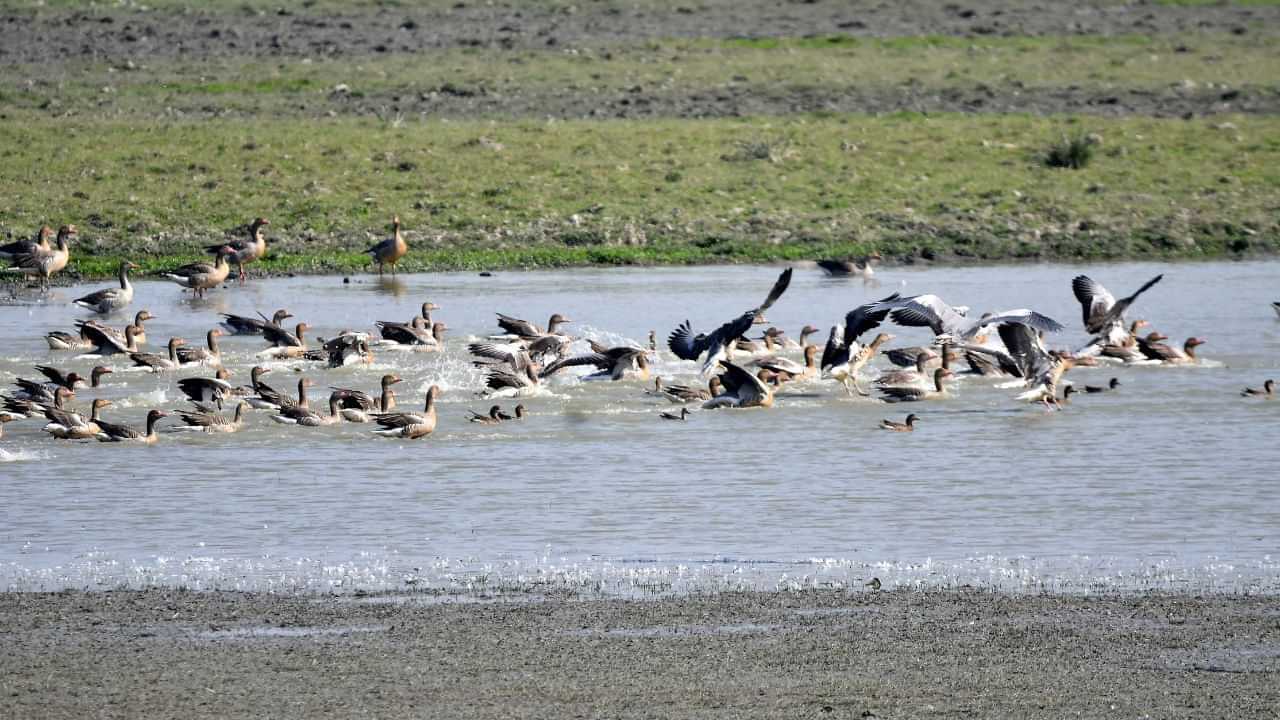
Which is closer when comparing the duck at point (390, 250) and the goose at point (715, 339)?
the goose at point (715, 339)

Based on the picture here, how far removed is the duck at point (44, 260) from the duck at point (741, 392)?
35.3 ft

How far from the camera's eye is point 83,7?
152 ft

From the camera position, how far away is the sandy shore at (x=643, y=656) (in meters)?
8.24

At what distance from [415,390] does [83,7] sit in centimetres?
3135

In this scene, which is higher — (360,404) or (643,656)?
(643,656)

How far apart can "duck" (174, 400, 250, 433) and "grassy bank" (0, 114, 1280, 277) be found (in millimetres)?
10469

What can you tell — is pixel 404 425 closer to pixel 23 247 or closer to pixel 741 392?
pixel 741 392

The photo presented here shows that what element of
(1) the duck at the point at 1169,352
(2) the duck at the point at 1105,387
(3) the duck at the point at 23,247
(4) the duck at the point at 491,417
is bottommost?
(4) the duck at the point at 491,417

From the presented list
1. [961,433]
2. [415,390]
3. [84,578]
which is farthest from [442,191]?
[84,578]

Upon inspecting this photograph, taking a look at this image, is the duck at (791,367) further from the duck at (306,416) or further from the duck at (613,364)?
the duck at (306,416)

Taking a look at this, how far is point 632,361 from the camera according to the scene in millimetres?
18672

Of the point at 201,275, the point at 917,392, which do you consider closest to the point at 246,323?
the point at 201,275

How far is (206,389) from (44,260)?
832cm

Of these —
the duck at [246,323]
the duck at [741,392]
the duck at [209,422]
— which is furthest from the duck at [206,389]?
the duck at [741,392]
